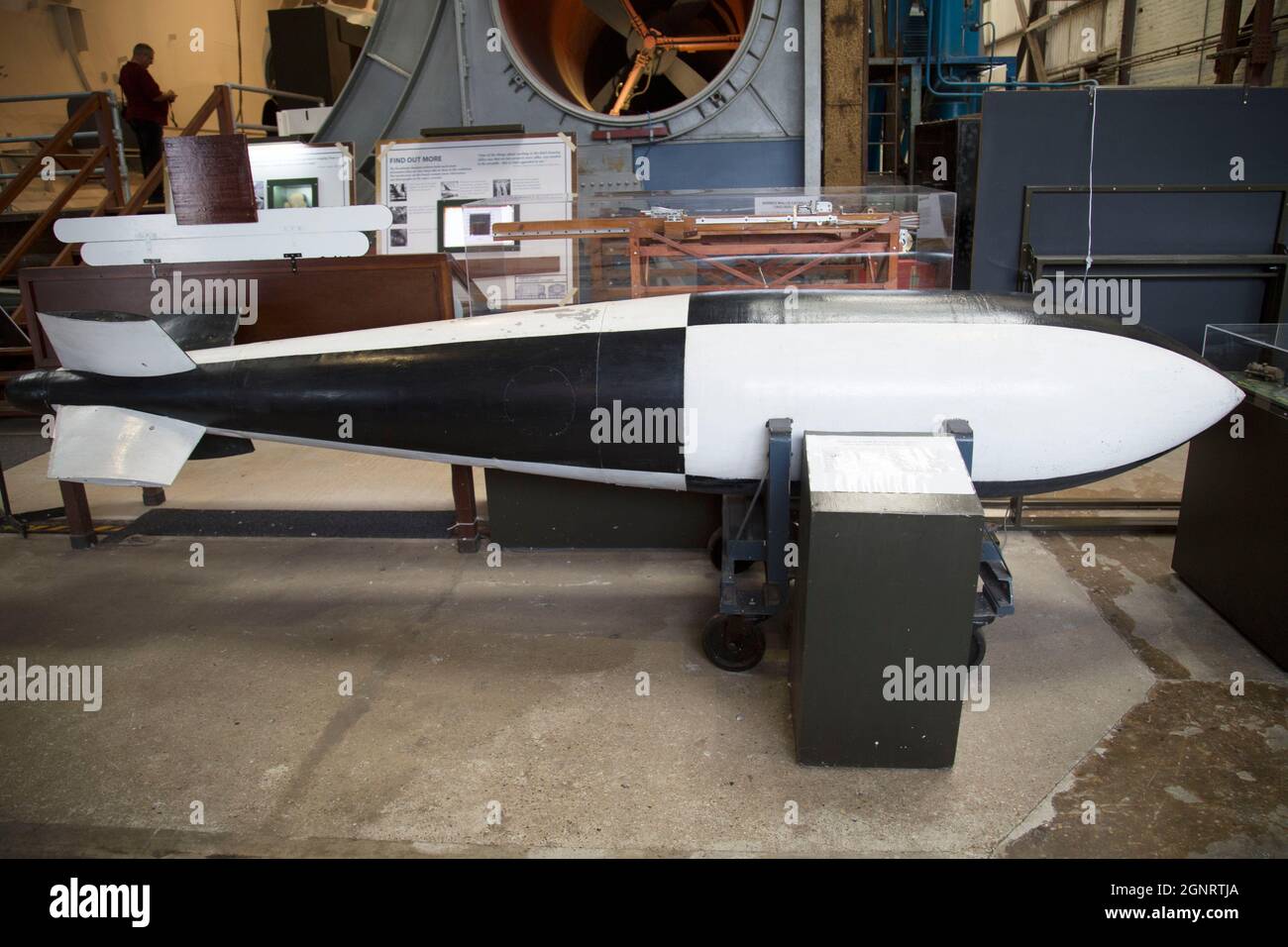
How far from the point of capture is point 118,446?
3.42 m

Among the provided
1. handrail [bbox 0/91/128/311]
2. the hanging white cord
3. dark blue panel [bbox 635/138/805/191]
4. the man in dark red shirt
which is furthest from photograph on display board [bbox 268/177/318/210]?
the hanging white cord

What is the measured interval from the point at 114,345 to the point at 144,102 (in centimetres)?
606

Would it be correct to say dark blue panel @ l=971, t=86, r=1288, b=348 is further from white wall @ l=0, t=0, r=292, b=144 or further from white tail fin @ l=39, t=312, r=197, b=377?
white wall @ l=0, t=0, r=292, b=144

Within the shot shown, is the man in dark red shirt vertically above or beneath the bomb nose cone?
above

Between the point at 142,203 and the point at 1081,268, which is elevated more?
the point at 142,203

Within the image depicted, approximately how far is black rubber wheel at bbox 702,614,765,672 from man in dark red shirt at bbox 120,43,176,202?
7402mm

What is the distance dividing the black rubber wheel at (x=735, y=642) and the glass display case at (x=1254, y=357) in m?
A: 2.11

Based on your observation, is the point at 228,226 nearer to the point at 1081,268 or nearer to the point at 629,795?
the point at 629,795

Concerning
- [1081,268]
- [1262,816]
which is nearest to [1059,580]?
[1262,816]

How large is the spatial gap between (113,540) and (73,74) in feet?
28.4

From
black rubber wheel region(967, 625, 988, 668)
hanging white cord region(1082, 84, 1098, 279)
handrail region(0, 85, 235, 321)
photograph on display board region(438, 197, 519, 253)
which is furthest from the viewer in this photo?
handrail region(0, 85, 235, 321)

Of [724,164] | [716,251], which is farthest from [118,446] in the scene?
[724,164]

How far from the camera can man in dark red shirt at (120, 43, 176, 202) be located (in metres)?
7.91

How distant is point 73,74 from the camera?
1030 cm
